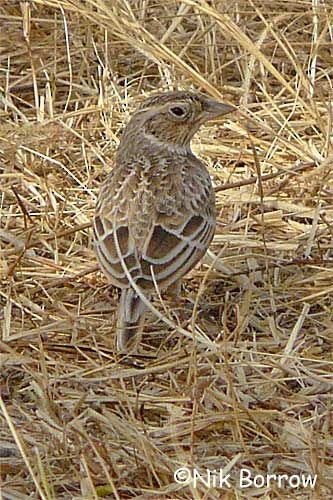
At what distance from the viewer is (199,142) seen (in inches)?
277

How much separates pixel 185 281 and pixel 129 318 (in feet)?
2.77

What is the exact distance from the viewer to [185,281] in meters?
5.95

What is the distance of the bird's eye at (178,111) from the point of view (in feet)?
19.6

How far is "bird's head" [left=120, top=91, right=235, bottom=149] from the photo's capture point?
5.97 meters

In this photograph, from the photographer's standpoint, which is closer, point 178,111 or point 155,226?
point 155,226

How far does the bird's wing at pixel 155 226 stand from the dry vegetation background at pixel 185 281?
171 millimetres

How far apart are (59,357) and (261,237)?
4.39 feet

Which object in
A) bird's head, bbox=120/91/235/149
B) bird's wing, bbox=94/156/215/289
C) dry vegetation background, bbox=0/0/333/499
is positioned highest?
bird's head, bbox=120/91/235/149

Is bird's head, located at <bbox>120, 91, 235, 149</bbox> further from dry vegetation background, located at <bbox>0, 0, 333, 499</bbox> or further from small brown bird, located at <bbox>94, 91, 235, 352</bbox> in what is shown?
dry vegetation background, located at <bbox>0, 0, 333, 499</bbox>

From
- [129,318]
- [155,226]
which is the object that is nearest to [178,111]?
[155,226]
